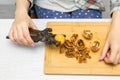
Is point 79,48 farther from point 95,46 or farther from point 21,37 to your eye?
point 21,37

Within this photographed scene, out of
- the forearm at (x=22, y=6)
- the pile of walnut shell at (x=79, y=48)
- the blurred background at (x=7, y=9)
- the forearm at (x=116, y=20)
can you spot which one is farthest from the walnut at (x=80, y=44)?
the blurred background at (x=7, y=9)

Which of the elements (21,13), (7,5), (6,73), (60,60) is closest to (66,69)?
(60,60)

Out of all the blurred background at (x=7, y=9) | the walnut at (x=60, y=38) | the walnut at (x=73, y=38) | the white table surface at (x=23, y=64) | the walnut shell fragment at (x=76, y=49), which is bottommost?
the blurred background at (x=7, y=9)

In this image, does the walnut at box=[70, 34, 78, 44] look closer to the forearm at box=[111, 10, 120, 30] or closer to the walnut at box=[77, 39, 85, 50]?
the walnut at box=[77, 39, 85, 50]

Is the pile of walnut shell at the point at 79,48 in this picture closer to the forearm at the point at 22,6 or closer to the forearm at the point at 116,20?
the forearm at the point at 116,20

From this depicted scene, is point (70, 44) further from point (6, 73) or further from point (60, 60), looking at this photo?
point (6, 73)

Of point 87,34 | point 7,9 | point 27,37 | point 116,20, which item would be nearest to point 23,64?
point 27,37

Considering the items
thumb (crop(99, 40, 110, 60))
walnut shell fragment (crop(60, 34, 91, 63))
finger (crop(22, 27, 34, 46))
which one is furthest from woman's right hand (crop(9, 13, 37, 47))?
thumb (crop(99, 40, 110, 60))
